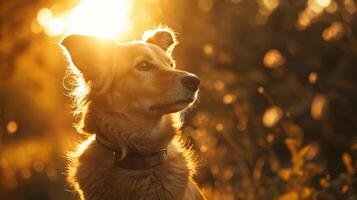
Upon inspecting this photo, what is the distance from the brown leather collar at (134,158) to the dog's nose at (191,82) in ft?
2.20

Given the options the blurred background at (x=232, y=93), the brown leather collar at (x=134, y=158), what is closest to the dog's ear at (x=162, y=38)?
the blurred background at (x=232, y=93)

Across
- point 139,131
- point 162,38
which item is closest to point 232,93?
point 162,38

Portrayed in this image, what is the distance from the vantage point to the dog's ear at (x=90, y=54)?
563 cm

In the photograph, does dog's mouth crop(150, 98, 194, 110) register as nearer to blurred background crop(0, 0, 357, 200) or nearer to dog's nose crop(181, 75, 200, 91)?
dog's nose crop(181, 75, 200, 91)

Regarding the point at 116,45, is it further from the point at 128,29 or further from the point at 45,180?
the point at 45,180

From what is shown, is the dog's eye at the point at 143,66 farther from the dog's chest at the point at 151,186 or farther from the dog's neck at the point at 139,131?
the dog's chest at the point at 151,186

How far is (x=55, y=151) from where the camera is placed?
11703mm

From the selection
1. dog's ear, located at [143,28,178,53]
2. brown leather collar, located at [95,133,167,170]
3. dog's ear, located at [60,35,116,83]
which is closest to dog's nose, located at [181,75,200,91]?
brown leather collar, located at [95,133,167,170]

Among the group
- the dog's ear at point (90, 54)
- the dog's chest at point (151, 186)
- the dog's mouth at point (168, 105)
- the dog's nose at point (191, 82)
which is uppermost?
the dog's ear at point (90, 54)

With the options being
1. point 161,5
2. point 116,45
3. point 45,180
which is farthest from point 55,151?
point 116,45

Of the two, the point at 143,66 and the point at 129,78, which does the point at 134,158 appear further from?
the point at 143,66

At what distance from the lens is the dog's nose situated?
18.6 feet

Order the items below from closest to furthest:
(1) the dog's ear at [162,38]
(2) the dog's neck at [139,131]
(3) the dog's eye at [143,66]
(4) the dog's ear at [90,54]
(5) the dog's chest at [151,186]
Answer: (5) the dog's chest at [151,186]
(4) the dog's ear at [90,54]
(2) the dog's neck at [139,131]
(3) the dog's eye at [143,66]
(1) the dog's ear at [162,38]

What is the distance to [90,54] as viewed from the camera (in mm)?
5750
